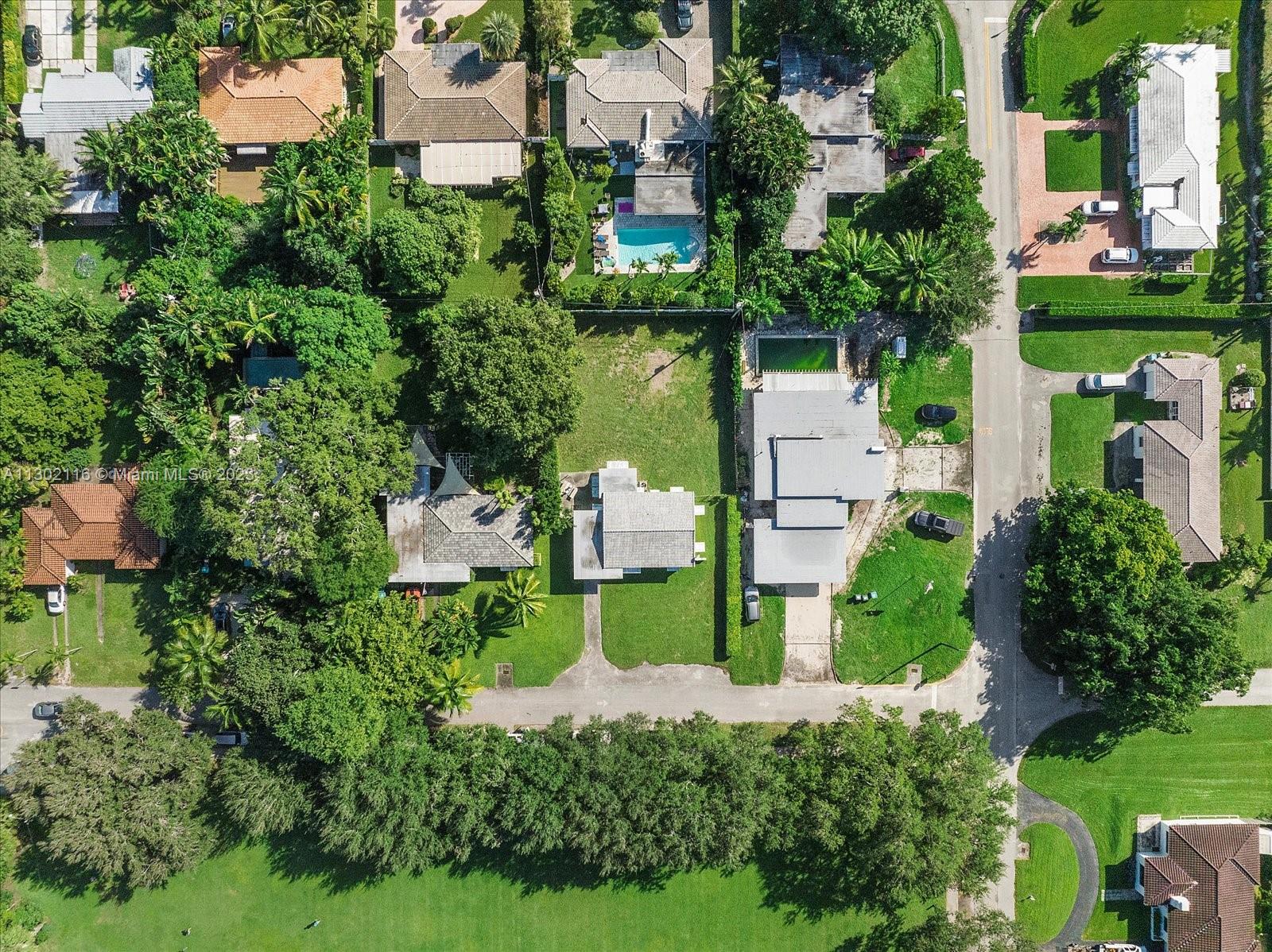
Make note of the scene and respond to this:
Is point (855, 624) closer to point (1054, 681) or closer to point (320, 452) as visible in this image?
point (1054, 681)

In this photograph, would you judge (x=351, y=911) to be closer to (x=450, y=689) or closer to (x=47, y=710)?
(x=450, y=689)

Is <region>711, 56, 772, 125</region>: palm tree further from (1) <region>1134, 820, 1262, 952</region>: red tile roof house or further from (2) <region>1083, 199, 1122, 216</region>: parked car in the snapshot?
(1) <region>1134, 820, 1262, 952</region>: red tile roof house

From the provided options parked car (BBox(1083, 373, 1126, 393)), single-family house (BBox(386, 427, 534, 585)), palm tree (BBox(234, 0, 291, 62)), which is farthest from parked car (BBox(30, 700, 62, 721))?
parked car (BBox(1083, 373, 1126, 393))

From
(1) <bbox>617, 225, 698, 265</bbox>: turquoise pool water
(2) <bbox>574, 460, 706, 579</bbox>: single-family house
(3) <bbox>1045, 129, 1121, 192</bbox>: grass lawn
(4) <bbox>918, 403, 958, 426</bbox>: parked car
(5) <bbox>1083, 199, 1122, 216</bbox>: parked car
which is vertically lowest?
(2) <bbox>574, 460, 706, 579</bbox>: single-family house

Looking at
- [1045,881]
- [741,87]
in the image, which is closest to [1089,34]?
[741,87]

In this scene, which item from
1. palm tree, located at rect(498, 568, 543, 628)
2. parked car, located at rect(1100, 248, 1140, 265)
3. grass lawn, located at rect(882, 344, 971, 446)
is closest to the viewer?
palm tree, located at rect(498, 568, 543, 628)

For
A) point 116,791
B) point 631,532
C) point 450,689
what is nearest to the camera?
point 116,791

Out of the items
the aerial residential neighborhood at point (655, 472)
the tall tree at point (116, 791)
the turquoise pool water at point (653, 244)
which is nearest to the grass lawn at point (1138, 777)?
the aerial residential neighborhood at point (655, 472)

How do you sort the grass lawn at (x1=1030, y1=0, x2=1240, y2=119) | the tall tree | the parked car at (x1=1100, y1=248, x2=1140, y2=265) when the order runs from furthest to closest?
the grass lawn at (x1=1030, y1=0, x2=1240, y2=119) < the parked car at (x1=1100, y1=248, x2=1140, y2=265) < the tall tree
